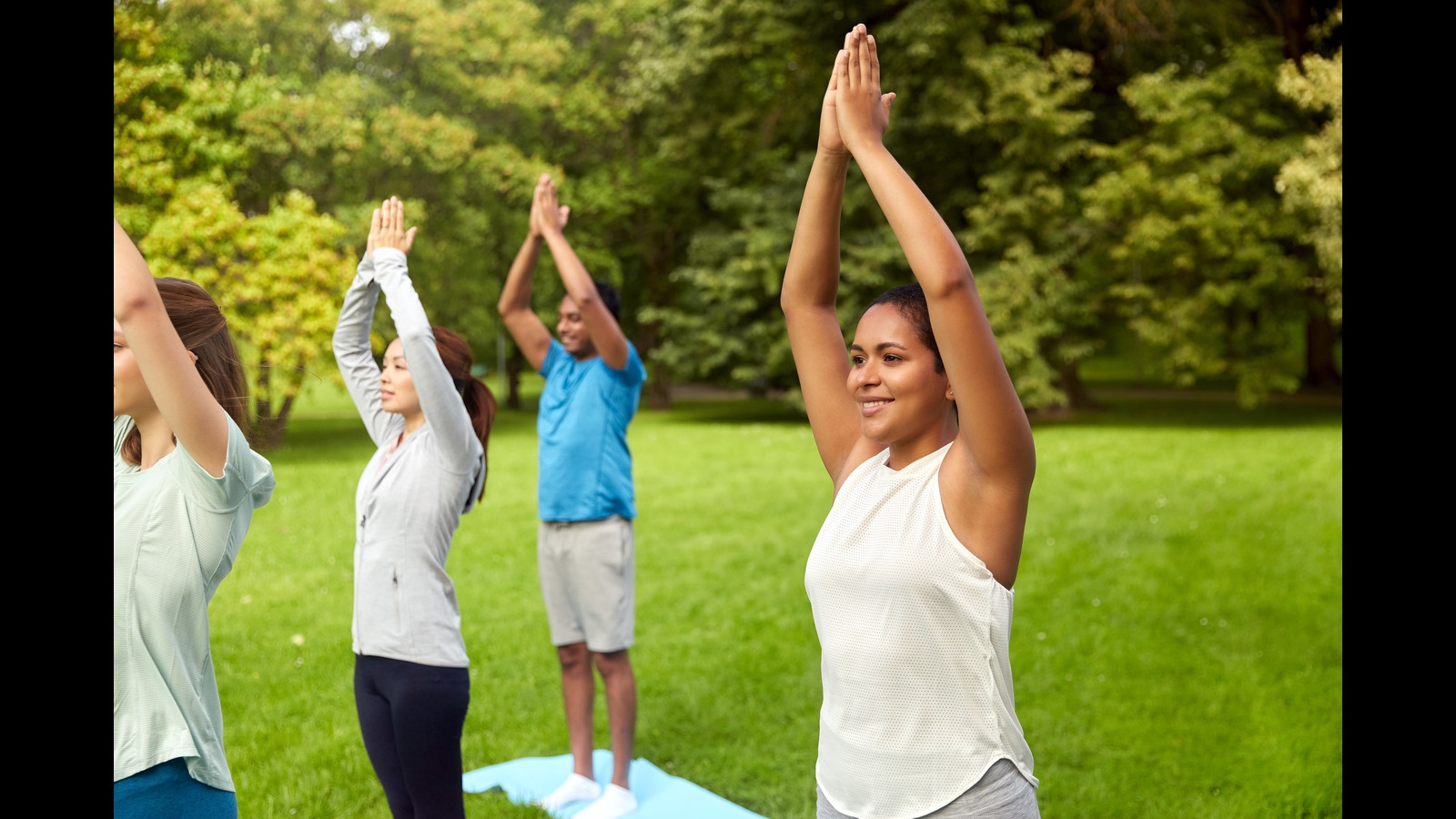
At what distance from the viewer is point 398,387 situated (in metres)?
3.25

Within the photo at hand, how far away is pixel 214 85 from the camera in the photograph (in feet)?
52.5

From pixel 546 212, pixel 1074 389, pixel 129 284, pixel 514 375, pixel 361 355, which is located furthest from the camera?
pixel 514 375

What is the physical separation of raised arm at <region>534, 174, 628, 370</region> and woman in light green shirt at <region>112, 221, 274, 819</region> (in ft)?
6.45

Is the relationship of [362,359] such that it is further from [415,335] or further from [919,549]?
[919,549]

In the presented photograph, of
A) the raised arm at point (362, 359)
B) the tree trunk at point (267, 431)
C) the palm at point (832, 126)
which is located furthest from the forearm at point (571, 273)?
the palm at point (832, 126)

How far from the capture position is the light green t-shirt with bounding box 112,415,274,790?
2039 mm

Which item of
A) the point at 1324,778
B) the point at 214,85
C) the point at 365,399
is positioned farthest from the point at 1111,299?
the point at 365,399

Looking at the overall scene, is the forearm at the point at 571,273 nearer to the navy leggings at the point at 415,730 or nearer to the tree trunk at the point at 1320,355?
the navy leggings at the point at 415,730

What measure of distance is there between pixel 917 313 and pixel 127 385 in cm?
140

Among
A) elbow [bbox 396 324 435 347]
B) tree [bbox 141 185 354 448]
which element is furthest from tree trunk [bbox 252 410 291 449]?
tree [bbox 141 185 354 448]

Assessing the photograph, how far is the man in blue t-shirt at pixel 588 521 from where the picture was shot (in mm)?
4449

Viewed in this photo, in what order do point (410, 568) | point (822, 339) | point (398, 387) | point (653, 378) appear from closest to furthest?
1. point (822, 339)
2. point (410, 568)
3. point (398, 387)
4. point (653, 378)

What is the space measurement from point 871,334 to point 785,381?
1989 cm

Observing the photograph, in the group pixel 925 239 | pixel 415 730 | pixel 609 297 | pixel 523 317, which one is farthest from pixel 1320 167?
pixel 925 239
